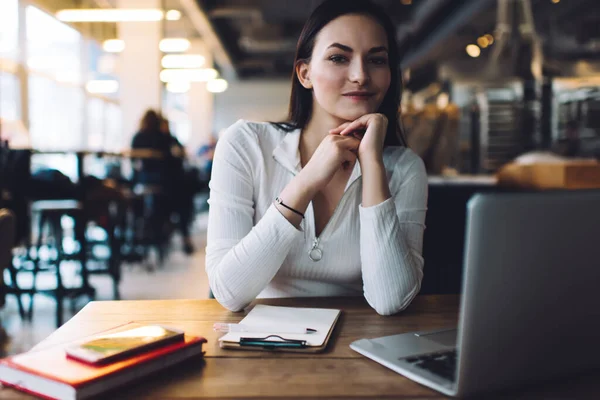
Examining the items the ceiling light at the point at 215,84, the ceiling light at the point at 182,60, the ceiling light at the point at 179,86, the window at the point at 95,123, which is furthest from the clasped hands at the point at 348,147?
the ceiling light at the point at 215,84

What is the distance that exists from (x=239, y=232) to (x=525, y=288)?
78 cm

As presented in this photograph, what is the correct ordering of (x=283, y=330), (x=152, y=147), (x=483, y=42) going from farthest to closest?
(x=483, y=42), (x=152, y=147), (x=283, y=330)

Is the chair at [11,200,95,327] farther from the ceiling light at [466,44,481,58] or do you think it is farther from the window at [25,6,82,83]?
the ceiling light at [466,44,481,58]

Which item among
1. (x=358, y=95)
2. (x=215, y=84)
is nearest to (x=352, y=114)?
(x=358, y=95)

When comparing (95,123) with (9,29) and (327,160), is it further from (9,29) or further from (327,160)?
(327,160)

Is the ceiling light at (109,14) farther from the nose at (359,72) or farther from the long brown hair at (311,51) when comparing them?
the nose at (359,72)

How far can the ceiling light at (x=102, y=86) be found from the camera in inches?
407

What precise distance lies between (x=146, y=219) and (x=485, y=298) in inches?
226

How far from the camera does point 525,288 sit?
24.3 inches

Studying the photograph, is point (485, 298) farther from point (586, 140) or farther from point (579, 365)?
point (586, 140)

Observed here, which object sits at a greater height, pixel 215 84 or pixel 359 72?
pixel 215 84

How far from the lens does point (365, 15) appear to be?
4.70 feet

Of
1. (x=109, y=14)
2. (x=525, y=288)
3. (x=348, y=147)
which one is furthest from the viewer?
(x=109, y=14)

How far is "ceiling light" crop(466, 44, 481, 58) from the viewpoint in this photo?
938cm
